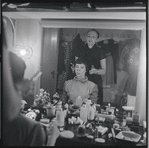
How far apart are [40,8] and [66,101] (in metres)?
0.79

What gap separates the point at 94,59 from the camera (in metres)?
1.57

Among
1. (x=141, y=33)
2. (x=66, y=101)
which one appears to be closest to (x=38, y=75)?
(x=66, y=101)

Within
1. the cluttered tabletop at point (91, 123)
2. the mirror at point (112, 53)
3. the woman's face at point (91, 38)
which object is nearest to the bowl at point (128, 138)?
the cluttered tabletop at point (91, 123)

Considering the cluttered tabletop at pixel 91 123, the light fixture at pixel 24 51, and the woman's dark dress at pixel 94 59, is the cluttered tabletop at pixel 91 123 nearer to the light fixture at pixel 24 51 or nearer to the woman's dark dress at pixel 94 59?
the woman's dark dress at pixel 94 59

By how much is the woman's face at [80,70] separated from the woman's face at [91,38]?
18 centimetres

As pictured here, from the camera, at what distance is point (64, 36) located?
5.16ft

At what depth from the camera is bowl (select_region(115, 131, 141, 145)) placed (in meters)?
1.52

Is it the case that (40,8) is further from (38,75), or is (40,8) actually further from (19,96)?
(19,96)

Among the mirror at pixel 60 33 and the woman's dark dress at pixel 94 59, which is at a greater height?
the mirror at pixel 60 33

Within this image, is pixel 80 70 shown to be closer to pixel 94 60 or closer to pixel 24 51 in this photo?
pixel 94 60

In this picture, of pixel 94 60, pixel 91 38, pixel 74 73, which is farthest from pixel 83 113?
pixel 91 38

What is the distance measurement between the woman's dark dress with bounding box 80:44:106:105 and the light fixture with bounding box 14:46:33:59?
0.44m

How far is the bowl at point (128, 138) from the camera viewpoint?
152 centimetres

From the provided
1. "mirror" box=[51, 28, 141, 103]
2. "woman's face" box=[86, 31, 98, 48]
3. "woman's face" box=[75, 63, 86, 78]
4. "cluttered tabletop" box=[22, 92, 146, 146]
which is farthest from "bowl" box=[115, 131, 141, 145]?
"woman's face" box=[86, 31, 98, 48]
